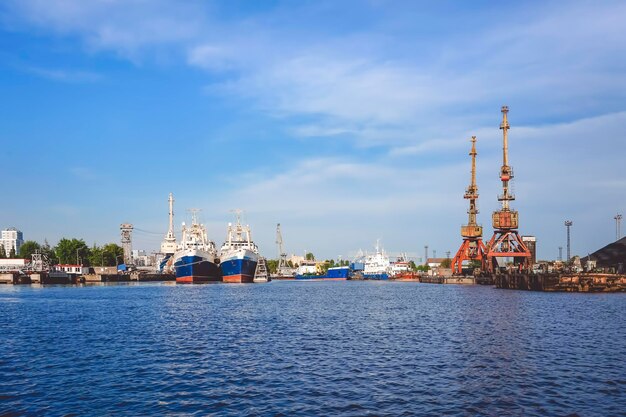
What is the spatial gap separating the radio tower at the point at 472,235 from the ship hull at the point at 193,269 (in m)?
82.4

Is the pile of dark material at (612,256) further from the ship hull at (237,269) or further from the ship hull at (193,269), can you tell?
the ship hull at (193,269)

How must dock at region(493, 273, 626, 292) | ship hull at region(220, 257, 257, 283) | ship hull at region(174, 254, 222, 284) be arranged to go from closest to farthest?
1. dock at region(493, 273, 626, 292)
2. ship hull at region(174, 254, 222, 284)
3. ship hull at region(220, 257, 257, 283)

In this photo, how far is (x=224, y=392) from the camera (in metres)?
25.3

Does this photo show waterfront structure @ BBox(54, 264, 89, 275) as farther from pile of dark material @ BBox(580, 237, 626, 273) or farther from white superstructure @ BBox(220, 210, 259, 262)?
pile of dark material @ BBox(580, 237, 626, 273)

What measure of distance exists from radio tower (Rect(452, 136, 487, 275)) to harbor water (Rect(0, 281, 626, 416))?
118494 mm

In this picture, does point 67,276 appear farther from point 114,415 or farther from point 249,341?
point 114,415

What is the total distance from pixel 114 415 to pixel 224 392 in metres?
5.45

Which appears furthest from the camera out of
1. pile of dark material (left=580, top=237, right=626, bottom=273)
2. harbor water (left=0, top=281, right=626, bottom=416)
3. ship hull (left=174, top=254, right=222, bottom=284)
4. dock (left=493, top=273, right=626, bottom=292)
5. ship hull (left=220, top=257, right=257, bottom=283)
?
ship hull (left=220, top=257, right=257, bottom=283)

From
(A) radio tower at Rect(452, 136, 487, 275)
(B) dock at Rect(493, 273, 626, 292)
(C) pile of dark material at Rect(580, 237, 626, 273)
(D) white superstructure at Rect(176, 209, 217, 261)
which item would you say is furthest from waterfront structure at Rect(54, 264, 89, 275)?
(C) pile of dark material at Rect(580, 237, 626, 273)

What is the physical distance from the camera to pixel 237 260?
6127 inches

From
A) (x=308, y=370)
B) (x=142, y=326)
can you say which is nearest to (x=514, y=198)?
(x=142, y=326)

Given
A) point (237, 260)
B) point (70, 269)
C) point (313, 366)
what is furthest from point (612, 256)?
point (70, 269)

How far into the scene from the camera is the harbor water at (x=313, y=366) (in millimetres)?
23094

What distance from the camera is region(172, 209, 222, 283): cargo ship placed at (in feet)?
509
